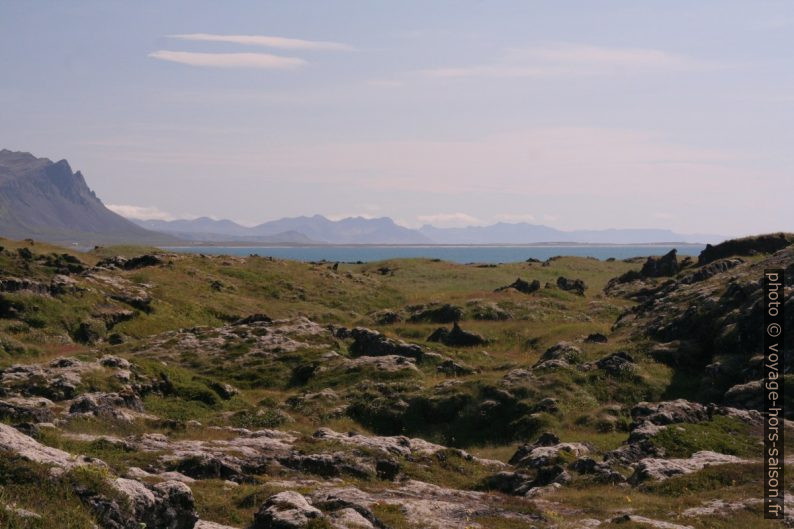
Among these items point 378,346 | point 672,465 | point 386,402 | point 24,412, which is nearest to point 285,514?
point 24,412

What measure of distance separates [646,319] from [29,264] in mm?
53970

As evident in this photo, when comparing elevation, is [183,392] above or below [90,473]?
below

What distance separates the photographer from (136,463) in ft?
81.6

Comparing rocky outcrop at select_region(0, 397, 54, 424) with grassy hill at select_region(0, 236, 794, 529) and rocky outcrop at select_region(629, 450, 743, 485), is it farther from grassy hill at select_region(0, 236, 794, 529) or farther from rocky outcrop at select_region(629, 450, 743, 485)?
rocky outcrop at select_region(629, 450, 743, 485)

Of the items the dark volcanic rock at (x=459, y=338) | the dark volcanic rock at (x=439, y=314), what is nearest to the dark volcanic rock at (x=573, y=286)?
the dark volcanic rock at (x=439, y=314)

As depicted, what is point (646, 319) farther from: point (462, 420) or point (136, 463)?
point (136, 463)

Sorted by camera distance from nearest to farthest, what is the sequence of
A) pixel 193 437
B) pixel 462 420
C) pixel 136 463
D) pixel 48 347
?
1. pixel 136 463
2. pixel 193 437
3. pixel 462 420
4. pixel 48 347

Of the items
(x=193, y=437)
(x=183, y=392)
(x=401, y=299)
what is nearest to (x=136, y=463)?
(x=193, y=437)

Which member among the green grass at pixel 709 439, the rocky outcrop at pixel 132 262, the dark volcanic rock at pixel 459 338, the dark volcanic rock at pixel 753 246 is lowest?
the green grass at pixel 709 439

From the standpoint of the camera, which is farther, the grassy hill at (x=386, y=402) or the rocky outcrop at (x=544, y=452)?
the rocky outcrop at (x=544, y=452)

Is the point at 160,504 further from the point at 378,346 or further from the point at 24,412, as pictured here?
the point at 378,346

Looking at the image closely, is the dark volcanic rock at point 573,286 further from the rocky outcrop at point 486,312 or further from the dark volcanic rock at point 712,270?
the rocky outcrop at point 486,312

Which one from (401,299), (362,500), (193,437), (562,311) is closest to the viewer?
(362,500)

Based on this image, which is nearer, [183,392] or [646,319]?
[183,392]
